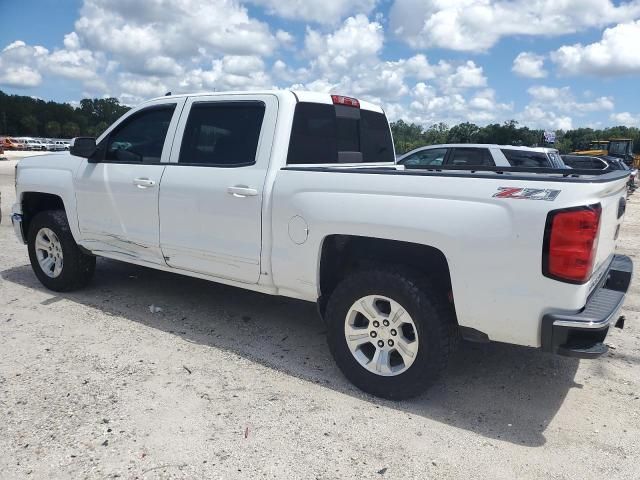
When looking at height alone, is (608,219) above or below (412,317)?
above

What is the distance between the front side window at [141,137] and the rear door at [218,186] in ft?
0.82

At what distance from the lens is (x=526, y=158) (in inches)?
383

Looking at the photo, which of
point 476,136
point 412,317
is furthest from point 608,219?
point 476,136

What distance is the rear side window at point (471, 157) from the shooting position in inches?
383

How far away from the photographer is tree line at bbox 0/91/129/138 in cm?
9675

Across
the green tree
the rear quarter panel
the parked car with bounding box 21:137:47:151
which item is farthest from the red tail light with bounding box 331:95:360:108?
the parked car with bounding box 21:137:47:151

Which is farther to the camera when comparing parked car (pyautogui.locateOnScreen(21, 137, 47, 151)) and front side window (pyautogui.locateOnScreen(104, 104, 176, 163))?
parked car (pyautogui.locateOnScreen(21, 137, 47, 151))

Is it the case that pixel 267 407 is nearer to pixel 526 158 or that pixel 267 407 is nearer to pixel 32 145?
pixel 526 158

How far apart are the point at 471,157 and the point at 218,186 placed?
6.92 meters

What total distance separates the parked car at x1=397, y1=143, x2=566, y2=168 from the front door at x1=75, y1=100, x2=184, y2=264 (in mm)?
5923

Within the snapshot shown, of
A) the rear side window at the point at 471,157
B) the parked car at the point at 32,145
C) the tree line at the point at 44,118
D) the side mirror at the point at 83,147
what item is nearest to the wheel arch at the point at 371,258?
the side mirror at the point at 83,147

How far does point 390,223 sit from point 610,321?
1360mm

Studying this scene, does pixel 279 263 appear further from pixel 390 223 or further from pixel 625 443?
pixel 625 443

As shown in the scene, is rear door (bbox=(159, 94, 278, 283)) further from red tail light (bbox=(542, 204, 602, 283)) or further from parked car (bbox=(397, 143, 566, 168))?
parked car (bbox=(397, 143, 566, 168))
